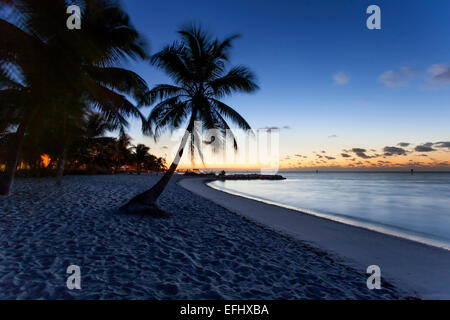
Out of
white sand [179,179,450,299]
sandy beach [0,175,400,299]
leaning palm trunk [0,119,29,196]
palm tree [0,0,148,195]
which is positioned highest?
palm tree [0,0,148,195]

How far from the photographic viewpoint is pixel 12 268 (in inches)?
115

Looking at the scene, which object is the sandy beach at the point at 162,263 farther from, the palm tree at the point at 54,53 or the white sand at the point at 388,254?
the palm tree at the point at 54,53

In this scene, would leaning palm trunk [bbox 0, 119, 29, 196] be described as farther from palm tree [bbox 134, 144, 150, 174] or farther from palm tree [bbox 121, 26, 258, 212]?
palm tree [bbox 134, 144, 150, 174]

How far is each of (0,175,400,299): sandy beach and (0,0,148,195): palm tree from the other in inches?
109

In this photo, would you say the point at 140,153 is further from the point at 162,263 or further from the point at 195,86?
the point at 162,263

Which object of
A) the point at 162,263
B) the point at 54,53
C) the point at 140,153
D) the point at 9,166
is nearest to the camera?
the point at 162,263

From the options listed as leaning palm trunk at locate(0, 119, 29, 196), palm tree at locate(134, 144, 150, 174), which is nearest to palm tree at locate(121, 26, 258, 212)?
leaning palm trunk at locate(0, 119, 29, 196)

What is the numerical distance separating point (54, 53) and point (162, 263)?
5.68 m

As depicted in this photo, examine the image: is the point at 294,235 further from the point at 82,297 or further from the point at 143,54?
the point at 143,54

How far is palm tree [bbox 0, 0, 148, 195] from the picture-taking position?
16.9ft

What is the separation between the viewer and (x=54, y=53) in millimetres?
5551

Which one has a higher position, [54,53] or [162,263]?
[54,53]

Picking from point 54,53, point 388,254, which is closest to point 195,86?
point 54,53

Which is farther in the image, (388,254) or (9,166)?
(9,166)
